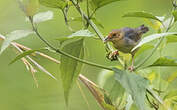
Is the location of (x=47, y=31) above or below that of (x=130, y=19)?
above

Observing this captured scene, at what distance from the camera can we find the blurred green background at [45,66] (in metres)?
1.46

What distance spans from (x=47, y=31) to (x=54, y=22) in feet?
0.32

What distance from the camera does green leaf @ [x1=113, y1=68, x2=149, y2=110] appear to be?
55 cm

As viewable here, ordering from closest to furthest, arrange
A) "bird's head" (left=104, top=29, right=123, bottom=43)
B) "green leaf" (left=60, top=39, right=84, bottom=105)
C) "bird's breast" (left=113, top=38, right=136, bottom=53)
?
"green leaf" (left=60, top=39, right=84, bottom=105) < "bird's breast" (left=113, top=38, right=136, bottom=53) < "bird's head" (left=104, top=29, right=123, bottom=43)

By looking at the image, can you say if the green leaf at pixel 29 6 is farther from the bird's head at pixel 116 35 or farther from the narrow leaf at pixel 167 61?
the bird's head at pixel 116 35

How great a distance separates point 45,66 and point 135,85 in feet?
3.50

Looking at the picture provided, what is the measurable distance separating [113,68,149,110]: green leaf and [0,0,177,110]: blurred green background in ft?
2.71

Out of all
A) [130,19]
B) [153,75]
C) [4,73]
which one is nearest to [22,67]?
[4,73]

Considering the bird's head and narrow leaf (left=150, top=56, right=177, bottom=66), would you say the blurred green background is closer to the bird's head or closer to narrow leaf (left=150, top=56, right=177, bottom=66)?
the bird's head

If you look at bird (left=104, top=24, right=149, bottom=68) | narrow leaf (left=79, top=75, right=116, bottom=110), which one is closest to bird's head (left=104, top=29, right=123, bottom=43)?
bird (left=104, top=24, right=149, bottom=68)

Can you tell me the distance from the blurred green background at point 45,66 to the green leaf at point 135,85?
0.83m

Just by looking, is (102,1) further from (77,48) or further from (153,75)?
(153,75)

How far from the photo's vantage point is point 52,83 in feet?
5.17

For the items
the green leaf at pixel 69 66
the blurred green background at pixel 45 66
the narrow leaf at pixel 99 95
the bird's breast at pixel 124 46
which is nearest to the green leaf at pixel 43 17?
the green leaf at pixel 69 66
